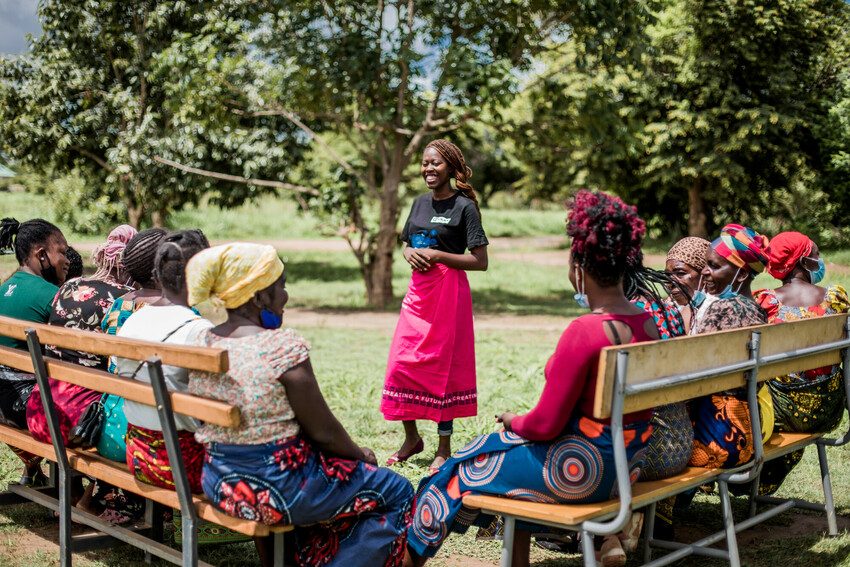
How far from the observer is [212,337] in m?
3.23

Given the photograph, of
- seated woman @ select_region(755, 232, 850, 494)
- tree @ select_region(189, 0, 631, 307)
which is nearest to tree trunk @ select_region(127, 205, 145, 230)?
tree @ select_region(189, 0, 631, 307)

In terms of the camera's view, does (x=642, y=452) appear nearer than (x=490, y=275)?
Yes

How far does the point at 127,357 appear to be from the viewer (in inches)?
133

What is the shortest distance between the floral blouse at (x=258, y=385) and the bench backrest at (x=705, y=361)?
108 centimetres

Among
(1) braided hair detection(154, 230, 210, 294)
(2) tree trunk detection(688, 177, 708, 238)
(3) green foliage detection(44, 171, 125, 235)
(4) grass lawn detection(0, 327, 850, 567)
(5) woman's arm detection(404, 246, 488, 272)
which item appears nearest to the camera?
(1) braided hair detection(154, 230, 210, 294)

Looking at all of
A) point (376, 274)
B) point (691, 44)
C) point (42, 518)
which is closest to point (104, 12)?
point (376, 274)

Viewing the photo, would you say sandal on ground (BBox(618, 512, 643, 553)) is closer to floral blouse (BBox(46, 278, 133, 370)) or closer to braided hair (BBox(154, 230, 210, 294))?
braided hair (BBox(154, 230, 210, 294))

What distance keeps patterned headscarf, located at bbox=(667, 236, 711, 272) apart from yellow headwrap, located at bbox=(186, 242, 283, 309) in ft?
8.16

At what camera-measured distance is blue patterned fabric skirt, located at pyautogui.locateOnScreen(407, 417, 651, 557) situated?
3201 mm

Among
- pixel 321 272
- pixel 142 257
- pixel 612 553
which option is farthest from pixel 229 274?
pixel 321 272

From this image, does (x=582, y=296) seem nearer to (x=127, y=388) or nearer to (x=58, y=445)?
(x=127, y=388)

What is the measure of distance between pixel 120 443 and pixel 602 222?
7.55 feet

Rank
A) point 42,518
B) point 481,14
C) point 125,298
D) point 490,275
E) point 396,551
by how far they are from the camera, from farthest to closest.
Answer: point 490,275
point 481,14
point 42,518
point 125,298
point 396,551

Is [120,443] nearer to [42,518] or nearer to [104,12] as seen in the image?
[42,518]
